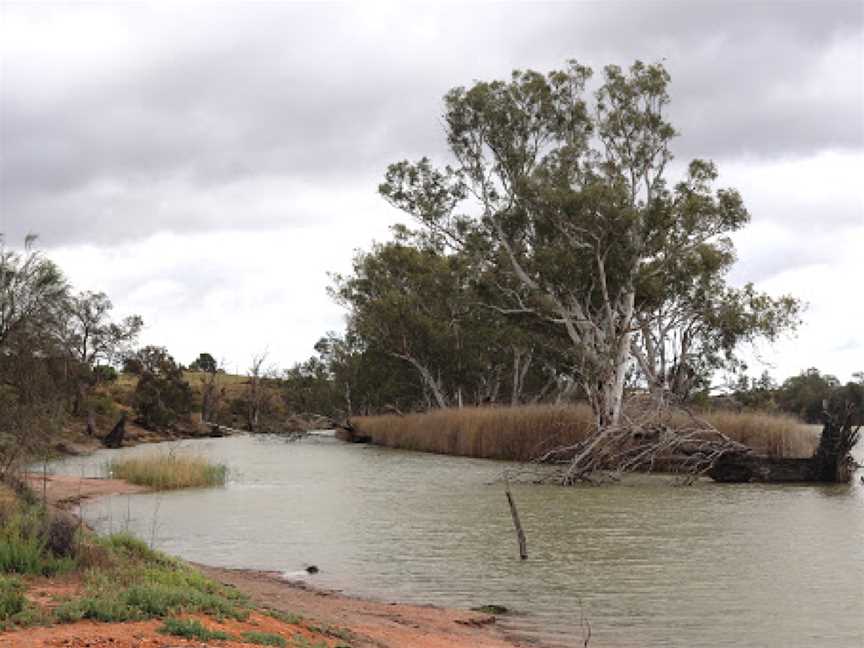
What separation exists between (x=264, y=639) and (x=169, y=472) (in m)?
21.4

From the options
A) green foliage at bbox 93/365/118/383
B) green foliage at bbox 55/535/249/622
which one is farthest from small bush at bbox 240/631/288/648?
green foliage at bbox 93/365/118/383

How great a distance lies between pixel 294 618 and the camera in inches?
354

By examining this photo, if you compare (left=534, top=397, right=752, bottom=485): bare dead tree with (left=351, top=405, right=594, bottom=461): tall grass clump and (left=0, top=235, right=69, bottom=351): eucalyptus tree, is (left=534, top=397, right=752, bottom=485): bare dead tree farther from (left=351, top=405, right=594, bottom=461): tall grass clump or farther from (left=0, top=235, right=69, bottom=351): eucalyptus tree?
(left=0, top=235, right=69, bottom=351): eucalyptus tree

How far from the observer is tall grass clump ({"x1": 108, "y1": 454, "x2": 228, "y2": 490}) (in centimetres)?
2770

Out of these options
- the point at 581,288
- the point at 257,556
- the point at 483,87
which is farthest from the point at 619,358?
the point at 257,556

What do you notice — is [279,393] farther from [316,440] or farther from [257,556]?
[257,556]

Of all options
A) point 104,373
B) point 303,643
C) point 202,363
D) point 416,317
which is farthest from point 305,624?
point 202,363

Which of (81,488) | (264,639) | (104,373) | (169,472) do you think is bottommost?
(81,488)

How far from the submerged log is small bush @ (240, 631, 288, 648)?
24112 mm

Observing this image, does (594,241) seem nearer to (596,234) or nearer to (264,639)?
(596,234)

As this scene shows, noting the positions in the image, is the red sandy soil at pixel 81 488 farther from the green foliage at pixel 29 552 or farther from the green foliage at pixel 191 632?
the green foliage at pixel 191 632

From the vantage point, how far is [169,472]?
27.9 m

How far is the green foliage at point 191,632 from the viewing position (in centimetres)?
722

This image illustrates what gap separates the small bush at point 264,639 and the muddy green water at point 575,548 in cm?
383
